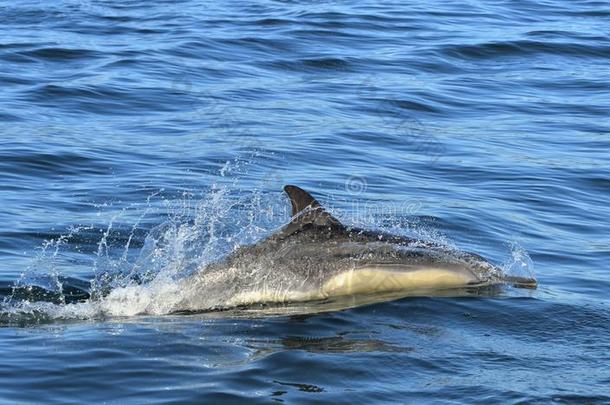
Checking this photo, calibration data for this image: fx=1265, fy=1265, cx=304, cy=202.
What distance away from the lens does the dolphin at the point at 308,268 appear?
10.4 meters

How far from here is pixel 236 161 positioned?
16.8 meters

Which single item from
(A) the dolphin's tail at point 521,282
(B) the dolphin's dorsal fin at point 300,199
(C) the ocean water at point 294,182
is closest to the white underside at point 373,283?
(C) the ocean water at point 294,182

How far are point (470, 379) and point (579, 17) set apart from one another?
2330 centimetres

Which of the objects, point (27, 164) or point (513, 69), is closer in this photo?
point (27, 164)

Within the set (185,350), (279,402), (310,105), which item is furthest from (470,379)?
(310,105)

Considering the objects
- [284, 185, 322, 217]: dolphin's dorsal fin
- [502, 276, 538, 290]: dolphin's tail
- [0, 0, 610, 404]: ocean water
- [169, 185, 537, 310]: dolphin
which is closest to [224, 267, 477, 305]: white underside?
[169, 185, 537, 310]: dolphin

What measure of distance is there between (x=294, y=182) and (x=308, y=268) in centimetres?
529

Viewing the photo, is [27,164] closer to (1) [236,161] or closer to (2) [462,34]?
(1) [236,161]

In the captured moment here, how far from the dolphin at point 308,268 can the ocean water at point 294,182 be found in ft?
0.67

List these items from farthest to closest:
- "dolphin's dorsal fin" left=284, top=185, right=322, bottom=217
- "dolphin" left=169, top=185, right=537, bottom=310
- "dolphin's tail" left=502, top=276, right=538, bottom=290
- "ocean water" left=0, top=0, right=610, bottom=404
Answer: "dolphin's tail" left=502, top=276, right=538, bottom=290 → "dolphin" left=169, top=185, right=537, bottom=310 → "dolphin's dorsal fin" left=284, top=185, right=322, bottom=217 → "ocean water" left=0, top=0, right=610, bottom=404

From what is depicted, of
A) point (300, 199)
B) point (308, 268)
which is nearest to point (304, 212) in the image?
point (300, 199)

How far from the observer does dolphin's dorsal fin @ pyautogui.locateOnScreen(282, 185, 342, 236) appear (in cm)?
1022

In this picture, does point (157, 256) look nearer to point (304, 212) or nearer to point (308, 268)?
point (308, 268)

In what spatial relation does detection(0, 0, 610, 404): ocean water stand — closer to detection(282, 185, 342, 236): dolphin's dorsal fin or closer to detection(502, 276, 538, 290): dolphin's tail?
detection(502, 276, 538, 290): dolphin's tail
